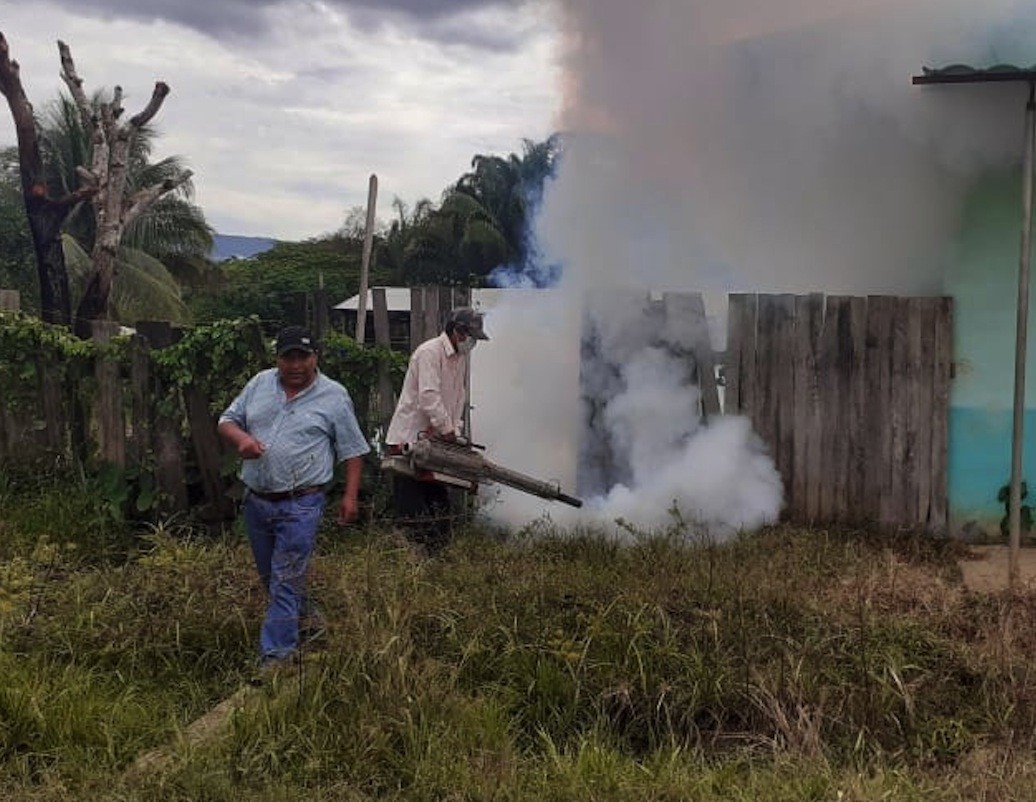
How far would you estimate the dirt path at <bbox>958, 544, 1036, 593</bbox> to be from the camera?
5.37 m

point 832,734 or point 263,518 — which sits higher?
point 263,518

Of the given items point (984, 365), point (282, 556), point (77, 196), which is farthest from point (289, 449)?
point (77, 196)

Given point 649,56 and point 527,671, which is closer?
point 527,671

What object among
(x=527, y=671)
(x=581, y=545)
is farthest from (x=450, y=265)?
(x=527, y=671)

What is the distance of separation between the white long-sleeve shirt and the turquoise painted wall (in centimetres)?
334

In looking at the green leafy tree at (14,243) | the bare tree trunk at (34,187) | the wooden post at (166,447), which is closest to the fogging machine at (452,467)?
the wooden post at (166,447)

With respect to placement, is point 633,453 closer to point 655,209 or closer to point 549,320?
point 549,320

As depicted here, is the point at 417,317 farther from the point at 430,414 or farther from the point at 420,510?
the point at 420,510

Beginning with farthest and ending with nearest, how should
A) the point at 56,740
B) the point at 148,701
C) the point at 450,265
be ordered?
the point at 450,265, the point at 148,701, the point at 56,740

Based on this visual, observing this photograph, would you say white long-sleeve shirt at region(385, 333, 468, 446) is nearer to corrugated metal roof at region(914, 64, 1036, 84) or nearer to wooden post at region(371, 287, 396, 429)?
wooden post at region(371, 287, 396, 429)

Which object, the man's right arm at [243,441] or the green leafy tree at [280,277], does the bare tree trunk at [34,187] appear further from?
the green leafy tree at [280,277]

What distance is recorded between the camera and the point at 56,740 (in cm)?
357

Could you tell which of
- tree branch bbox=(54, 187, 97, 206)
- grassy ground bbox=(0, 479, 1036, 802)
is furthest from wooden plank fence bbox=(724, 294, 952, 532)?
tree branch bbox=(54, 187, 97, 206)

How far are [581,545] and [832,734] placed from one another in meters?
2.43
